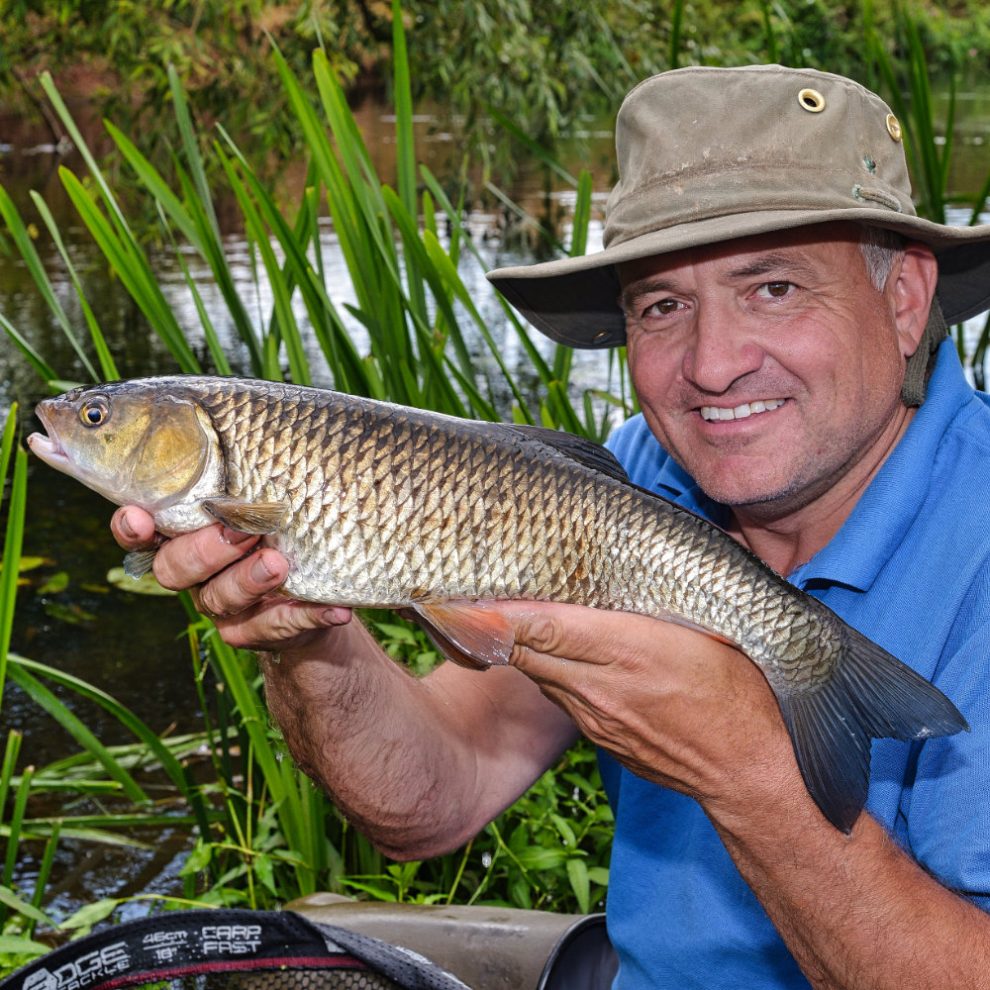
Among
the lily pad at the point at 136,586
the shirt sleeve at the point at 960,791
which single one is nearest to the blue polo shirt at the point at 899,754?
the shirt sleeve at the point at 960,791

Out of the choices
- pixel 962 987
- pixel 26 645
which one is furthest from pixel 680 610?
pixel 26 645

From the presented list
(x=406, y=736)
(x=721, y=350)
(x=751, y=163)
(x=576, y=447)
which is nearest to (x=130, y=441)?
(x=576, y=447)

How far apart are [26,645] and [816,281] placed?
3.81 metres

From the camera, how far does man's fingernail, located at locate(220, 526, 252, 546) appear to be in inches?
57.9

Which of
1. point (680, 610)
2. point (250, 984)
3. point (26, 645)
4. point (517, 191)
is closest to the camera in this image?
point (680, 610)

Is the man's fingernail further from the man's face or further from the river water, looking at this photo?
the river water

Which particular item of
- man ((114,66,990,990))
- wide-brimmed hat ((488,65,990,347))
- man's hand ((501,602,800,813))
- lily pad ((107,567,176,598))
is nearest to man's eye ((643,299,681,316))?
man ((114,66,990,990))

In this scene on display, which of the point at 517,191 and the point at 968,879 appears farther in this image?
the point at 517,191

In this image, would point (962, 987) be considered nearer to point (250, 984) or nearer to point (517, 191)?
point (250, 984)

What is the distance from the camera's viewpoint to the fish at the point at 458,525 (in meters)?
1.45

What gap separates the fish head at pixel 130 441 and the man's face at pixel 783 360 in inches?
27.4

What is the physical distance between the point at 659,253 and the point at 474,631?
23.5 inches

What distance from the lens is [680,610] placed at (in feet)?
4.87

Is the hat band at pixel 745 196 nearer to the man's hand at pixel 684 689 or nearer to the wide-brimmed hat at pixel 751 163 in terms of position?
the wide-brimmed hat at pixel 751 163
